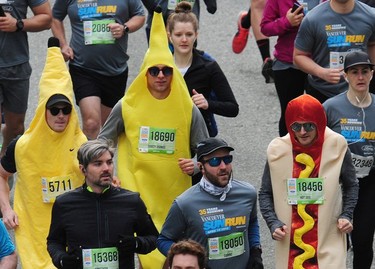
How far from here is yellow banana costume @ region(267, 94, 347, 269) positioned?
10.1m

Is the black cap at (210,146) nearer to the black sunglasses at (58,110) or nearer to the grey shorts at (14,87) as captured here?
the black sunglasses at (58,110)

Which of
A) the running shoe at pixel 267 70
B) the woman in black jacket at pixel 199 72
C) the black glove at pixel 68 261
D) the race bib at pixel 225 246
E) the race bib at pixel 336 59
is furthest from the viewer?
the running shoe at pixel 267 70

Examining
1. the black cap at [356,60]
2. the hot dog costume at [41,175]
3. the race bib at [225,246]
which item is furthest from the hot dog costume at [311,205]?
the hot dog costume at [41,175]

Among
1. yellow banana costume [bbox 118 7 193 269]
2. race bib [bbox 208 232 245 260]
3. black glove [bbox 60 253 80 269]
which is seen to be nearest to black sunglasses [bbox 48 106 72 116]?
yellow banana costume [bbox 118 7 193 269]

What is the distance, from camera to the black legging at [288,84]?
1309 centimetres

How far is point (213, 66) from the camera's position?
11.7 meters

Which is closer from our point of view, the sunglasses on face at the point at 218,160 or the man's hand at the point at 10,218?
the sunglasses on face at the point at 218,160

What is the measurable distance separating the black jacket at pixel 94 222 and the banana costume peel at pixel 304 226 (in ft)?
3.43

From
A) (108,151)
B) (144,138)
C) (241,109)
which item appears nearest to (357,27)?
(144,138)

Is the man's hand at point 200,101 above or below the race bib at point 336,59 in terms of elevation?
below

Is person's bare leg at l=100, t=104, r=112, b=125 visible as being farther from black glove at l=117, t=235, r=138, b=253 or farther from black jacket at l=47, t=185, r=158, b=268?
black glove at l=117, t=235, r=138, b=253

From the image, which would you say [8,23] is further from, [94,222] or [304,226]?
[304,226]

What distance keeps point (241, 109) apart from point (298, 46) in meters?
4.68

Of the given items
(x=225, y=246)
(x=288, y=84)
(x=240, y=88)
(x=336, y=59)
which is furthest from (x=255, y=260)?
(x=240, y=88)
